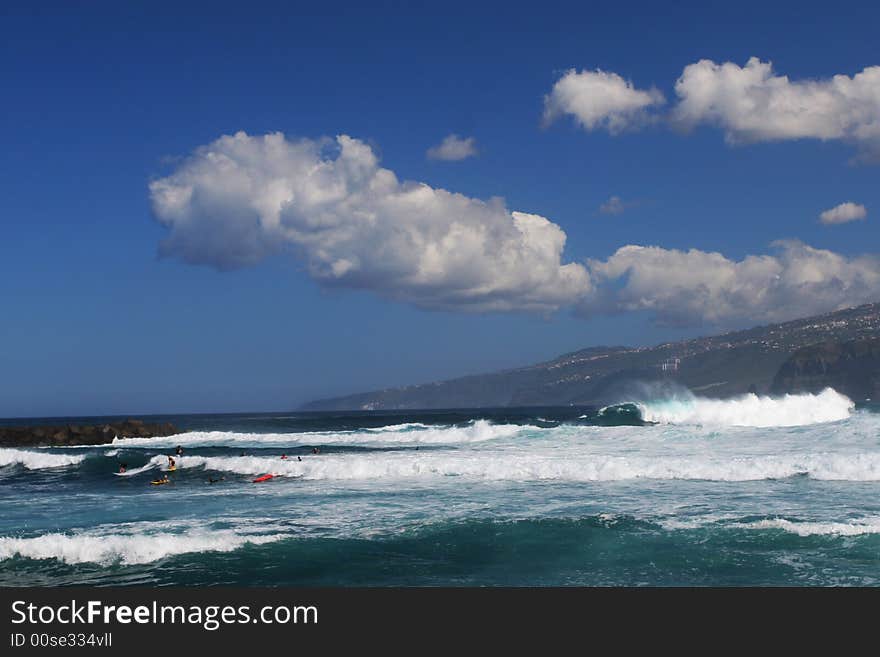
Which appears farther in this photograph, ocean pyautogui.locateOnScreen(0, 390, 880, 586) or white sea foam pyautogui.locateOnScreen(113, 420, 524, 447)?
white sea foam pyautogui.locateOnScreen(113, 420, 524, 447)

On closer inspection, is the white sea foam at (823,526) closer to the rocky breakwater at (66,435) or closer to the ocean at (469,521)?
the ocean at (469,521)

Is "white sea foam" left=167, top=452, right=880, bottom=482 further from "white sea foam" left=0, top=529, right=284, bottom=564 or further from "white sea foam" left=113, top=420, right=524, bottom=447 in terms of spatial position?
"white sea foam" left=113, top=420, right=524, bottom=447

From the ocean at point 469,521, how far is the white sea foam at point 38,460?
20.1 feet

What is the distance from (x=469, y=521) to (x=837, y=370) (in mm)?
185592

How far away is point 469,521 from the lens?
2103 centimetres

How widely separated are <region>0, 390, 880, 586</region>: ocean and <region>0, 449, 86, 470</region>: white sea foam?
6132 millimetres

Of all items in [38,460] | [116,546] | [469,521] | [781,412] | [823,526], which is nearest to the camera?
[116,546]

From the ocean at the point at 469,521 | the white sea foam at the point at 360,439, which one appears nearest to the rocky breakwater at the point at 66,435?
the white sea foam at the point at 360,439

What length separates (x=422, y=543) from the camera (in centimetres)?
1847

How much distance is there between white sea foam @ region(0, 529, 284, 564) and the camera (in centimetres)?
1784

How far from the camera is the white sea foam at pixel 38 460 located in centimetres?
4694

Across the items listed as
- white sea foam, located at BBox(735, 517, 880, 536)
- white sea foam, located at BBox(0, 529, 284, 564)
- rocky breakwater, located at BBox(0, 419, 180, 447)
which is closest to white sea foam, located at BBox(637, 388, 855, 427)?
white sea foam, located at BBox(735, 517, 880, 536)

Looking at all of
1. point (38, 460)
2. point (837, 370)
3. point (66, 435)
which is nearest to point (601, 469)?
point (38, 460)

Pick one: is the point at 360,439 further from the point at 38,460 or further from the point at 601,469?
the point at 601,469
